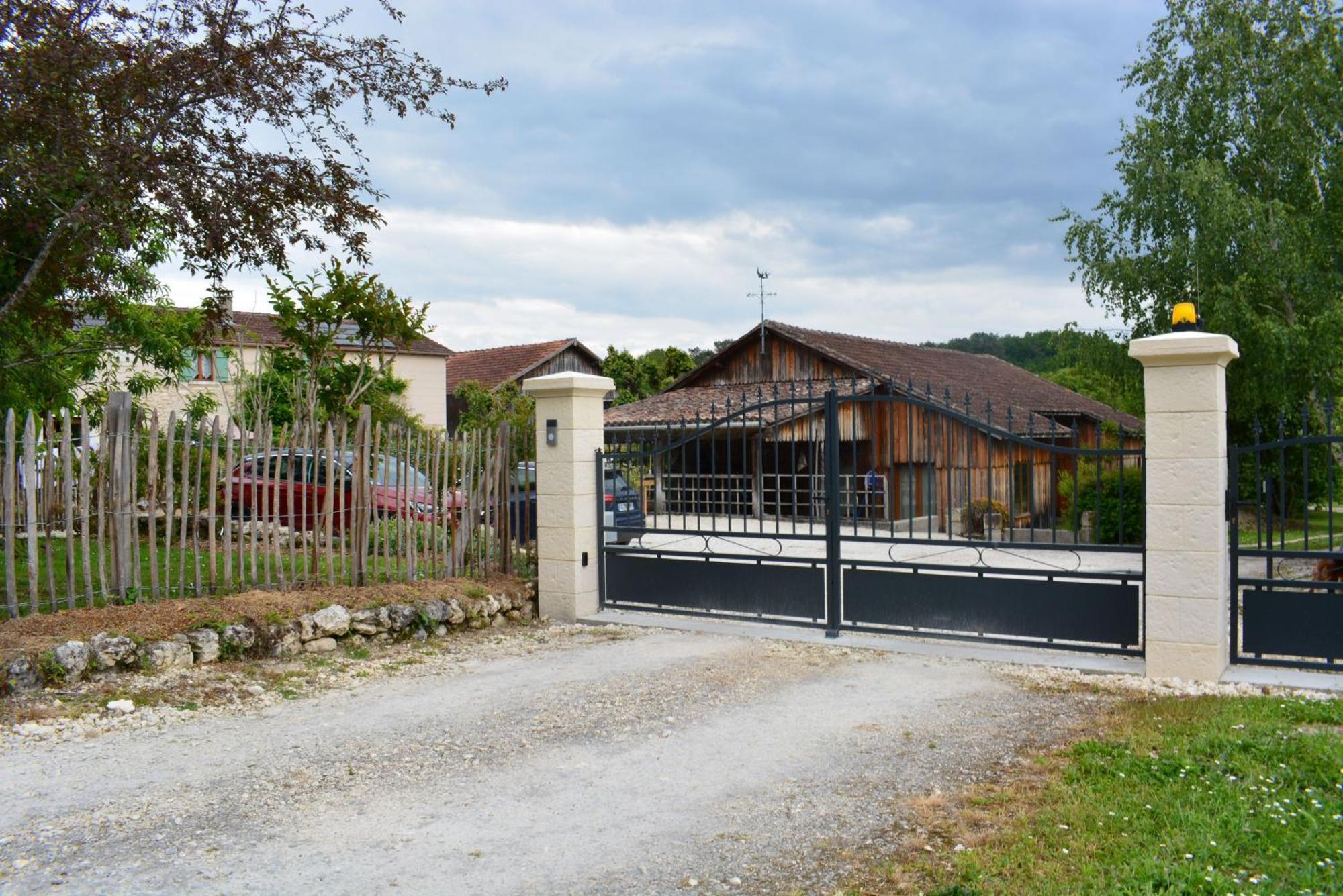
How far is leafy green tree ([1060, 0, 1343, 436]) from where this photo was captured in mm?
19438

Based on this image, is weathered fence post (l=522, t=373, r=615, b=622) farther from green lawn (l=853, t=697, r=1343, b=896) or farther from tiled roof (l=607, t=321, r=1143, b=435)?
tiled roof (l=607, t=321, r=1143, b=435)

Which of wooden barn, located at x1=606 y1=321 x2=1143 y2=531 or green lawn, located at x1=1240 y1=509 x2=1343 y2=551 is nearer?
green lawn, located at x1=1240 y1=509 x2=1343 y2=551

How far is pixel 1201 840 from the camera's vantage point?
4.27 metres

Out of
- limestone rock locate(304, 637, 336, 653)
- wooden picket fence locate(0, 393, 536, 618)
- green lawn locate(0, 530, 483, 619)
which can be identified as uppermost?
wooden picket fence locate(0, 393, 536, 618)

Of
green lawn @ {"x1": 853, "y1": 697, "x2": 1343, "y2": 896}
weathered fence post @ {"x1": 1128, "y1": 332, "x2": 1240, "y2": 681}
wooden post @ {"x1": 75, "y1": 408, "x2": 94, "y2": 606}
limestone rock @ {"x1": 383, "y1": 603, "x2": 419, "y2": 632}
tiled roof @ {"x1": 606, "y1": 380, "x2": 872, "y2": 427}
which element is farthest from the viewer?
tiled roof @ {"x1": 606, "y1": 380, "x2": 872, "y2": 427}

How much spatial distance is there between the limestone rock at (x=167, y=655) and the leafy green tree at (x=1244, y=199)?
1927cm

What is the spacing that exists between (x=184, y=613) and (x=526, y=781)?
4104 mm

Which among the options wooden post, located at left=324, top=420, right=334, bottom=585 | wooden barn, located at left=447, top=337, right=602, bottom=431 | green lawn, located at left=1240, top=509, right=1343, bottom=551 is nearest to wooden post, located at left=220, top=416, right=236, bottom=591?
wooden post, located at left=324, top=420, right=334, bottom=585

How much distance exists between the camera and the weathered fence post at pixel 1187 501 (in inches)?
282

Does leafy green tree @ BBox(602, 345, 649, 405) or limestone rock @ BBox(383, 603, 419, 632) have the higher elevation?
leafy green tree @ BBox(602, 345, 649, 405)

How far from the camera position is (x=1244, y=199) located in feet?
63.9

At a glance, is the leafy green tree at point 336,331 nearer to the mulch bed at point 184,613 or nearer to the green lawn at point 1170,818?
the mulch bed at point 184,613

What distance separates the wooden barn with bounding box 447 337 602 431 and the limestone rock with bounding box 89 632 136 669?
3323 centimetres

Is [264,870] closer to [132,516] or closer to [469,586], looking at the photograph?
[132,516]
